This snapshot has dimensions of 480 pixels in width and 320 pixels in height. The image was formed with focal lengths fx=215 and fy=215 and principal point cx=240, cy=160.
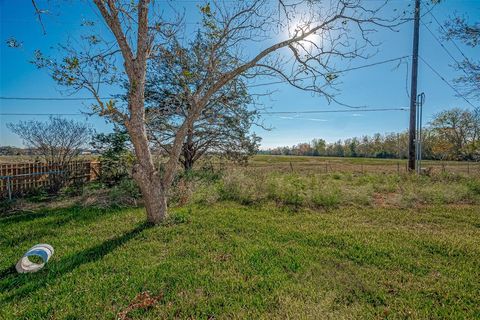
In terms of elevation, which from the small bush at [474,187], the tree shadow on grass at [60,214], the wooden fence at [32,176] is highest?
the wooden fence at [32,176]

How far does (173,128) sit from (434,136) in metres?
27.0

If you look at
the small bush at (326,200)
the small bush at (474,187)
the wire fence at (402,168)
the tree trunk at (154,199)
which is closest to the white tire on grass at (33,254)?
the tree trunk at (154,199)

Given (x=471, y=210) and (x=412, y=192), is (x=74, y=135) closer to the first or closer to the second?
(x=412, y=192)

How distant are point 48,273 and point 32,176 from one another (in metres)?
7.19

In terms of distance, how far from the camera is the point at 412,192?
6.41 meters

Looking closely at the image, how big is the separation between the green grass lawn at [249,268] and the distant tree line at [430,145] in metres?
3.98

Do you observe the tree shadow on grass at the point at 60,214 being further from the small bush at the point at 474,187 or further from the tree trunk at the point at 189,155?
the small bush at the point at 474,187

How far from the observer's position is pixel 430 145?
2278cm

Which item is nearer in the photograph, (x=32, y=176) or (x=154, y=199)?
(x=154, y=199)

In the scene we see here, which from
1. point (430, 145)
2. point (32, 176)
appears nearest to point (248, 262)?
point (32, 176)

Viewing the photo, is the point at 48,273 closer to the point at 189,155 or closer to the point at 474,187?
the point at 189,155

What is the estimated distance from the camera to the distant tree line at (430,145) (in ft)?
48.5

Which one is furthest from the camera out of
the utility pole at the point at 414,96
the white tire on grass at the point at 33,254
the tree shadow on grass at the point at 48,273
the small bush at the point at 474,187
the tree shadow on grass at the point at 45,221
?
the utility pole at the point at 414,96

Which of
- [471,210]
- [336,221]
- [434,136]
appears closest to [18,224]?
[336,221]
